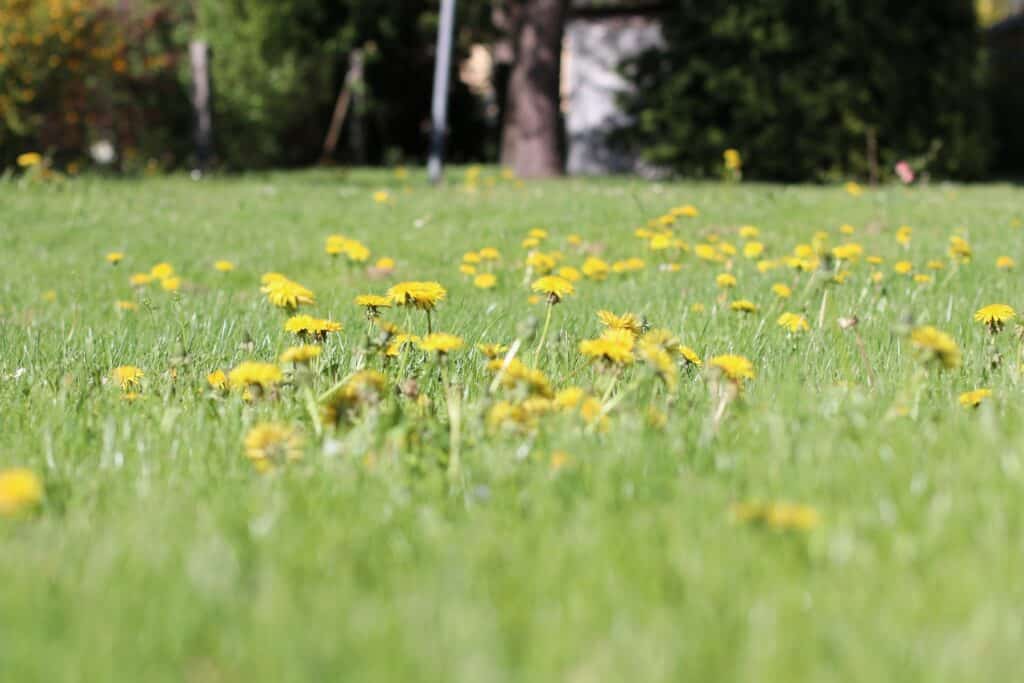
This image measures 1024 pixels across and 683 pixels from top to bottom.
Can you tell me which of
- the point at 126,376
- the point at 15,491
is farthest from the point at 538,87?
the point at 15,491

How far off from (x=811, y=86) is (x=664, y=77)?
1.97 metres

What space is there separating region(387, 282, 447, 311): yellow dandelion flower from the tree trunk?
10.4 meters

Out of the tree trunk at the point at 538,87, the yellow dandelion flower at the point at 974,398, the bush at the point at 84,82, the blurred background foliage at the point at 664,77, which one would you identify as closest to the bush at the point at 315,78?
the blurred background foliage at the point at 664,77

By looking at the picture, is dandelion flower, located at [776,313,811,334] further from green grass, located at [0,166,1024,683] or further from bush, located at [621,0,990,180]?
bush, located at [621,0,990,180]

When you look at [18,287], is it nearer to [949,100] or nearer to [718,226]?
[718,226]

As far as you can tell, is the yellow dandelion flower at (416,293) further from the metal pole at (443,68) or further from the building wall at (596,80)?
the building wall at (596,80)

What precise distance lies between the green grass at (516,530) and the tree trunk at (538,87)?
9.86 metres

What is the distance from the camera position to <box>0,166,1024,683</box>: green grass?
1.08 metres

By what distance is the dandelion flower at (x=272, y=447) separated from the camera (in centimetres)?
173

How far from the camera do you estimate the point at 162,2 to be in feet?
59.9

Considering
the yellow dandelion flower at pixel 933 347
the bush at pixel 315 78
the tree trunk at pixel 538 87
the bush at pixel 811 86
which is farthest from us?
the bush at pixel 315 78

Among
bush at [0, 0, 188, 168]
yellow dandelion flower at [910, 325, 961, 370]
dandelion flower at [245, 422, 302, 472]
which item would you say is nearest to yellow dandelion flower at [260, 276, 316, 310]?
dandelion flower at [245, 422, 302, 472]

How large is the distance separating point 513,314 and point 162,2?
1714 centimetres

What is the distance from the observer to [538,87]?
12539 millimetres
